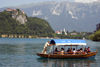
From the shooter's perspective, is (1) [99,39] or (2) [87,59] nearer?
(2) [87,59]

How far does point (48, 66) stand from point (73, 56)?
26.2ft

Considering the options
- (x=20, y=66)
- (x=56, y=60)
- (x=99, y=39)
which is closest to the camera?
(x=20, y=66)

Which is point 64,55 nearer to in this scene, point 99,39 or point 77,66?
point 77,66

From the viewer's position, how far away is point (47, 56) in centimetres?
4088

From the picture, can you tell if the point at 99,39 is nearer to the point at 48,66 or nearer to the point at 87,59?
the point at 87,59

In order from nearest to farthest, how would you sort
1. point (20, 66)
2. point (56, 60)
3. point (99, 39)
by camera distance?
point (20, 66) < point (56, 60) < point (99, 39)

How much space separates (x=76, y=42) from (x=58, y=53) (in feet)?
13.5

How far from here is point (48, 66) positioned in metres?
34.2

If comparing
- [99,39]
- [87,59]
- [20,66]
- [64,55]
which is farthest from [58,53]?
[99,39]

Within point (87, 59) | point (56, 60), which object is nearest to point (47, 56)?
point (56, 60)

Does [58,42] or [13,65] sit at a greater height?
[58,42]

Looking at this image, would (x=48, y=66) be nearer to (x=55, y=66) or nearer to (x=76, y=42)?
(x=55, y=66)

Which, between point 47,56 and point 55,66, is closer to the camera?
point 55,66

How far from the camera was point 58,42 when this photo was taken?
4178cm
